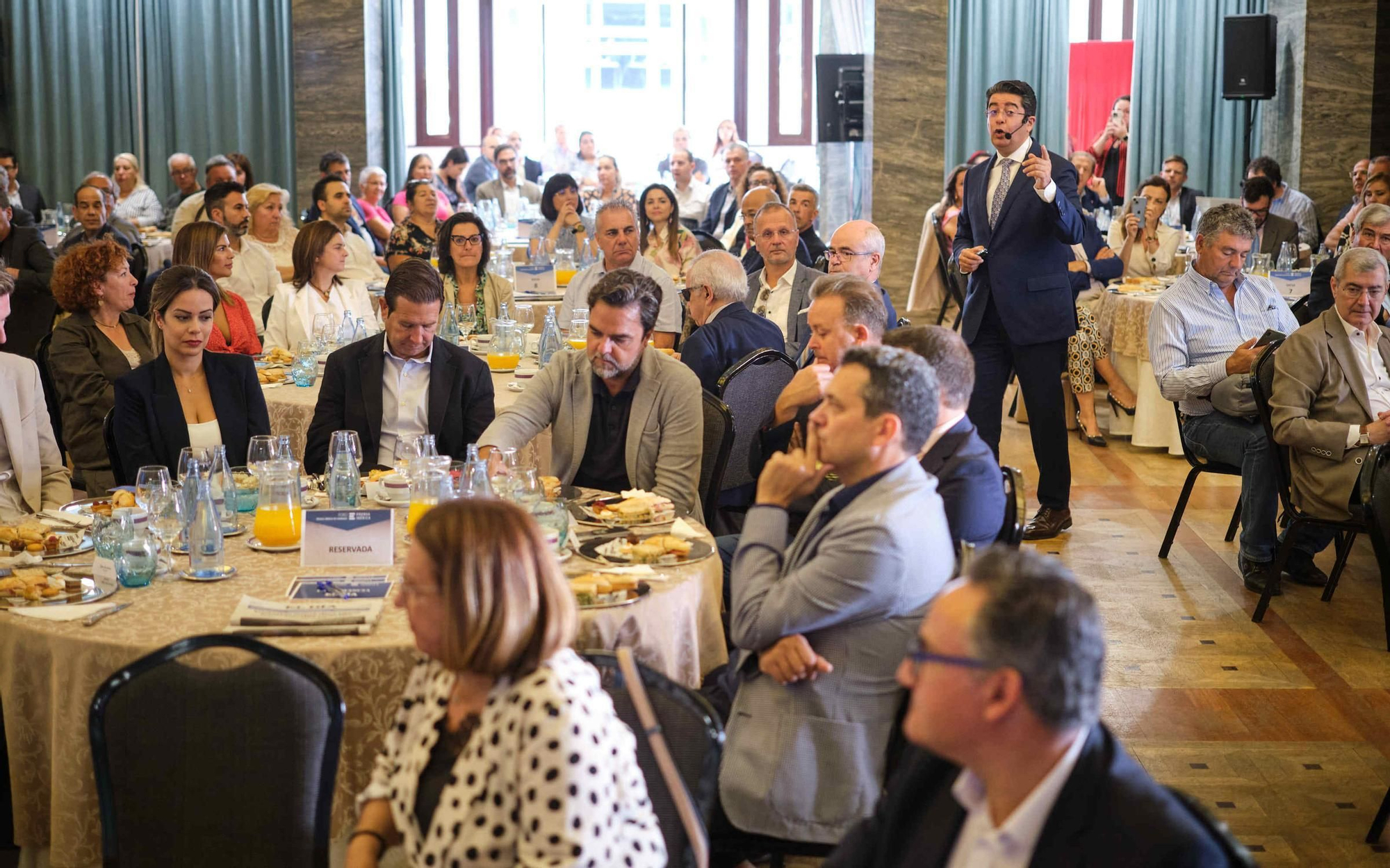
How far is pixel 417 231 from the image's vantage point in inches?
330

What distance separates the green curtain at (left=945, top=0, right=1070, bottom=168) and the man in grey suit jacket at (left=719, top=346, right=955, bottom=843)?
11198 millimetres

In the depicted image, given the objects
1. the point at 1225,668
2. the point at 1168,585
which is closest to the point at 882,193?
the point at 1168,585

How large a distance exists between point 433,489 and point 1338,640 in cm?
316

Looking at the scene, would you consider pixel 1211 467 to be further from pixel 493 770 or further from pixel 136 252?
pixel 136 252

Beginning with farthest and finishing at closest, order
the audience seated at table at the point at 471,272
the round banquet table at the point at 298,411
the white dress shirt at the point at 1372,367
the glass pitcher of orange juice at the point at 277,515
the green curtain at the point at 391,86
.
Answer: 1. the green curtain at the point at 391,86
2. the audience seated at table at the point at 471,272
3. the round banquet table at the point at 298,411
4. the white dress shirt at the point at 1372,367
5. the glass pitcher of orange juice at the point at 277,515

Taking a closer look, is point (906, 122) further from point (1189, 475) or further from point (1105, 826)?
point (1105, 826)

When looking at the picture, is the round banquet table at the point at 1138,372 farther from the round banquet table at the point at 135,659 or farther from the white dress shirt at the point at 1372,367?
the round banquet table at the point at 135,659

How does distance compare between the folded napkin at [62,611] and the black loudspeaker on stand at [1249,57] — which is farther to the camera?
the black loudspeaker on stand at [1249,57]

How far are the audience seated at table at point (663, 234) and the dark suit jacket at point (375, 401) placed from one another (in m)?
4.01

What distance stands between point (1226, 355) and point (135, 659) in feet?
14.2

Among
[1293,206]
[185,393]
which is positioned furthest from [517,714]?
[1293,206]

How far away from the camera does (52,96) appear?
44.5 ft

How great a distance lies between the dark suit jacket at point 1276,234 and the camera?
8570 mm

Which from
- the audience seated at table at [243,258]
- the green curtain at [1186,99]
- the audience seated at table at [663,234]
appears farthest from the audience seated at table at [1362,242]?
the green curtain at [1186,99]
